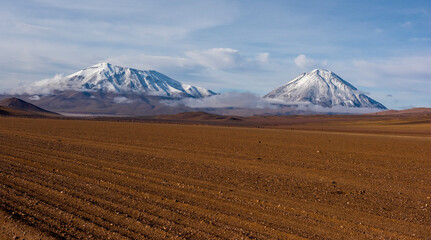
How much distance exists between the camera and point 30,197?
30.1 ft

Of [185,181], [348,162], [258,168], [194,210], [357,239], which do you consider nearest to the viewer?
[357,239]

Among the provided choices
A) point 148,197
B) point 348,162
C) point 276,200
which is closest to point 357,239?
point 276,200

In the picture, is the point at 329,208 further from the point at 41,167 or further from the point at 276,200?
the point at 41,167

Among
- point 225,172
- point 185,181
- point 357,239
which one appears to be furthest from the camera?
point 225,172

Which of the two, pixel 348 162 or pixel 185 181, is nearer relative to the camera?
pixel 185 181

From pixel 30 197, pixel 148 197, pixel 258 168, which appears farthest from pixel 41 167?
pixel 258 168

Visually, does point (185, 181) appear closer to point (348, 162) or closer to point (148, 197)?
point (148, 197)

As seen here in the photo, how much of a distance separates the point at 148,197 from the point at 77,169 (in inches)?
185

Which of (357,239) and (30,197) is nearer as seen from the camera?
(357,239)

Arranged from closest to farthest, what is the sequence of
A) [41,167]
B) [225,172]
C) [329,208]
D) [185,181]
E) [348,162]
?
[329,208], [185,181], [41,167], [225,172], [348,162]

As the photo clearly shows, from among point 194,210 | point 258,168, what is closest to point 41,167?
point 194,210

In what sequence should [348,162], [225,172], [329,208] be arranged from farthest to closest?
[348,162], [225,172], [329,208]

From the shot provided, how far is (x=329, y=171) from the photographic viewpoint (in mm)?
16109

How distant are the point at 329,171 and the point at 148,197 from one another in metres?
8.90
